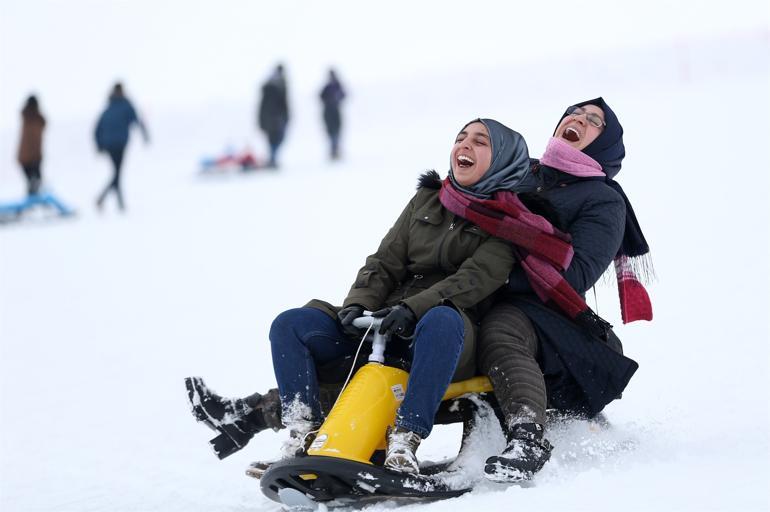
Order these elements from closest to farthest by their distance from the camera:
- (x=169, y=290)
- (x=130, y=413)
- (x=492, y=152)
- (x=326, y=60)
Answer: (x=492, y=152)
(x=130, y=413)
(x=169, y=290)
(x=326, y=60)

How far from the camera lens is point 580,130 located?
4.29m

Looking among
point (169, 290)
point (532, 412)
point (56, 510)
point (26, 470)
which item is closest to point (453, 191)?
point (532, 412)

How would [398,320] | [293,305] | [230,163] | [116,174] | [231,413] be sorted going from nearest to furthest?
1. [398,320]
2. [231,413]
3. [293,305]
4. [116,174]
5. [230,163]

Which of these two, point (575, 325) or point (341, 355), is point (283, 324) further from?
point (575, 325)

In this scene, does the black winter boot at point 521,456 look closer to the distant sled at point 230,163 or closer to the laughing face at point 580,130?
the laughing face at point 580,130

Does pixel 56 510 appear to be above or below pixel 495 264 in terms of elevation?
below

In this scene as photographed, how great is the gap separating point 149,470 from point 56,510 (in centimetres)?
62

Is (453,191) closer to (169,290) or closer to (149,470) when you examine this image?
(149,470)

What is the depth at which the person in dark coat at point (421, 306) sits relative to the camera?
3.52 meters

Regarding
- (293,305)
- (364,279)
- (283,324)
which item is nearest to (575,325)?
(364,279)

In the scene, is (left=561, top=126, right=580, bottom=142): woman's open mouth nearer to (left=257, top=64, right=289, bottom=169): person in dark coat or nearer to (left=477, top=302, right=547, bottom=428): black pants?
(left=477, top=302, right=547, bottom=428): black pants

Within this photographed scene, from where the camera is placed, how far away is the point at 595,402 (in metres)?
3.93

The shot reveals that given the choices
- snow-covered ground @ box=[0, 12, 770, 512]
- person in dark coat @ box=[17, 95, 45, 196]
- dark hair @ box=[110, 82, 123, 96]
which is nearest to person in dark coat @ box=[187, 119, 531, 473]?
snow-covered ground @ box=[0, 12, 770, 512]

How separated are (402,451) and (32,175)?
11422 millimetres
